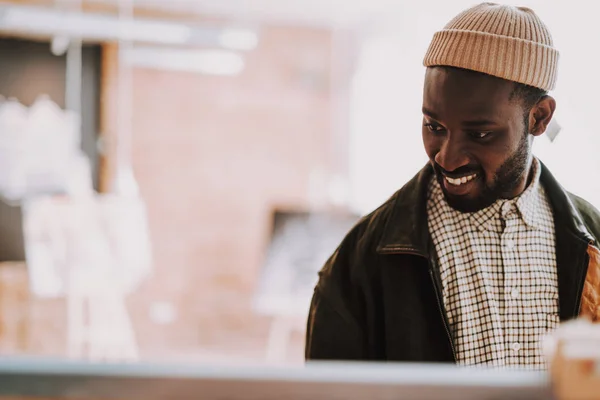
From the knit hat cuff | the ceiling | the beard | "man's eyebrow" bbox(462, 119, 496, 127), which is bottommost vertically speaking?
the beard

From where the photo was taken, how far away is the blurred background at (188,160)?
563cm

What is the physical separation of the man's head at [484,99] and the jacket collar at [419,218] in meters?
0.07

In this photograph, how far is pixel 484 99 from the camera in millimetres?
1221

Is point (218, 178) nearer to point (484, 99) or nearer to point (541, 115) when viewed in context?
point (541, 115)

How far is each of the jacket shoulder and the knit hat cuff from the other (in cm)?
27

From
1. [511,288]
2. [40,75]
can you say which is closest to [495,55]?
[511,288]

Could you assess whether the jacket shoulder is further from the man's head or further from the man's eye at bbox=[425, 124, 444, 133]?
the man's eye at bbox=[425, 124, 444, 133]

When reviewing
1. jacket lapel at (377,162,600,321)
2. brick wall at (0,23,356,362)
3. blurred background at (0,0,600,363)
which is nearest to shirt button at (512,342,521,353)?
jacket lapel at (377,162,600,321)

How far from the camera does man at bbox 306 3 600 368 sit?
1.23 meters

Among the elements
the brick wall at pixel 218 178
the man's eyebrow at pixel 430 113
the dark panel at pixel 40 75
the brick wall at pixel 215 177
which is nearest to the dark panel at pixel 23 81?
the dark panel at pixel 40 75

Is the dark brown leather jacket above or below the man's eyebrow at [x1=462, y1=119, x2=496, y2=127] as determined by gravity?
below

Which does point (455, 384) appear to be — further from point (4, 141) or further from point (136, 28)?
point (4, 141)

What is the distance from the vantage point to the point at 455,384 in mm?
578

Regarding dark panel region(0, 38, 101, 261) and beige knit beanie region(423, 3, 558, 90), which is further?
dark panel region(0, 38, 101, 261)
